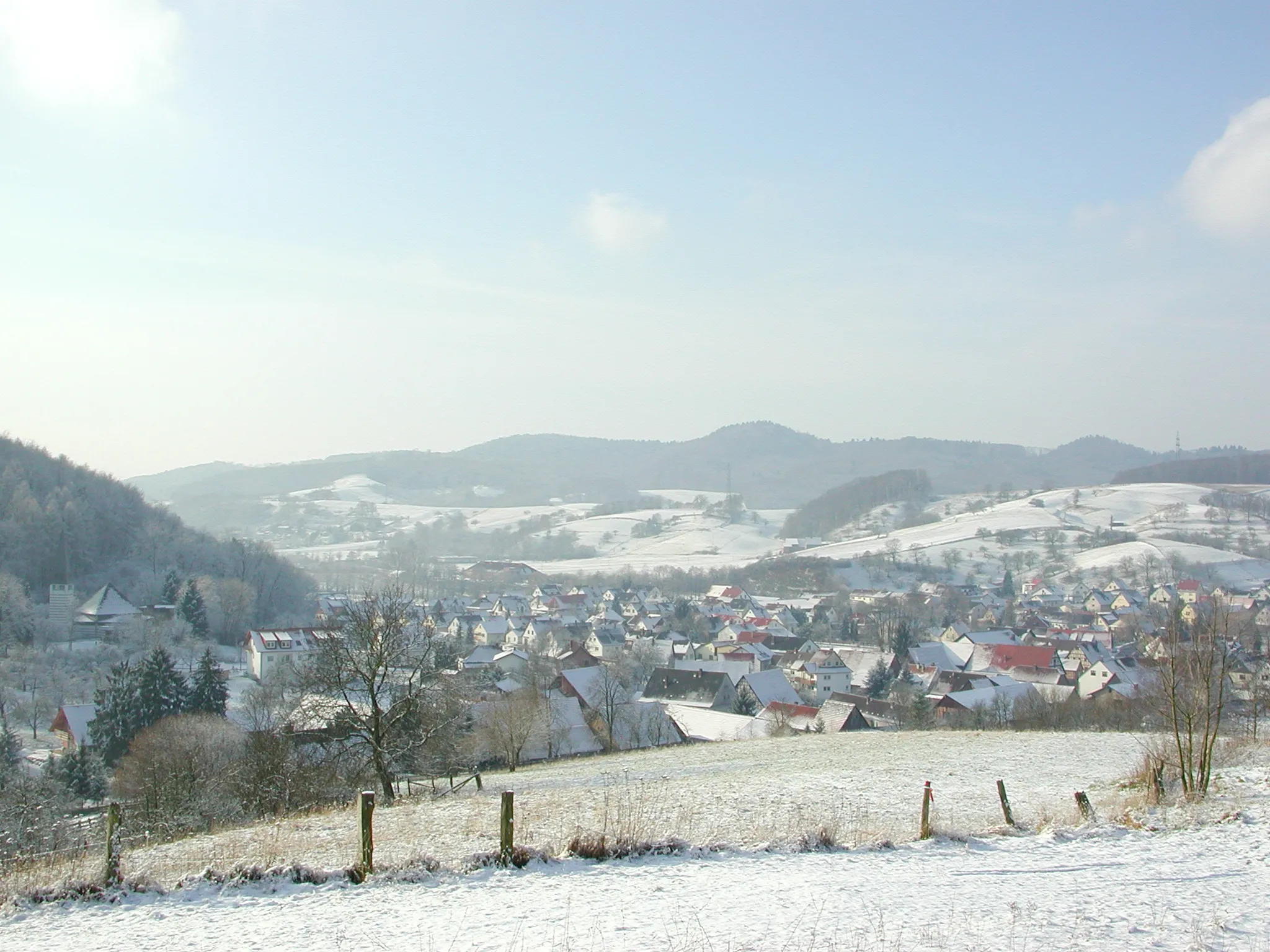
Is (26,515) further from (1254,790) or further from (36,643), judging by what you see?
(1254,790)

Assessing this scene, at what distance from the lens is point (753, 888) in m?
6.97

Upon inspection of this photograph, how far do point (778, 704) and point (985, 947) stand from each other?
40.2 metres

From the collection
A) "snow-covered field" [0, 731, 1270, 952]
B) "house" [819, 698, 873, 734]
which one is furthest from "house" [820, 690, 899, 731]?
"snow-covered field" [0, 731, 1270, 952]

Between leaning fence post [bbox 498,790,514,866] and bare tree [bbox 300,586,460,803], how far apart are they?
8.99 m

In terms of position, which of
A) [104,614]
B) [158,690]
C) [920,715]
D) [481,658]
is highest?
[158,690]

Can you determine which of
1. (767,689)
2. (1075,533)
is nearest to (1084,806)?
(767,689)

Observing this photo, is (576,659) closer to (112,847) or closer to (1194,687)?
(1194,687)

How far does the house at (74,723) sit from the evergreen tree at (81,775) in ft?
20.8

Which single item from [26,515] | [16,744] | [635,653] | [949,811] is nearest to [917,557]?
[635,653]

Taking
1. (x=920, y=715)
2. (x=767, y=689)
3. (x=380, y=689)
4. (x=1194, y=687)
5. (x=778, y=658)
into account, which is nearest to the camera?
(x=1194, y=687)

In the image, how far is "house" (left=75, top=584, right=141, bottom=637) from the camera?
6475 cm

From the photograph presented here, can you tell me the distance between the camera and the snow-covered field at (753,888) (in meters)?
5.96

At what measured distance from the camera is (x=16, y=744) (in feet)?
103

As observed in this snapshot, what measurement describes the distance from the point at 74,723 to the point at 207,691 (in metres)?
6.12
